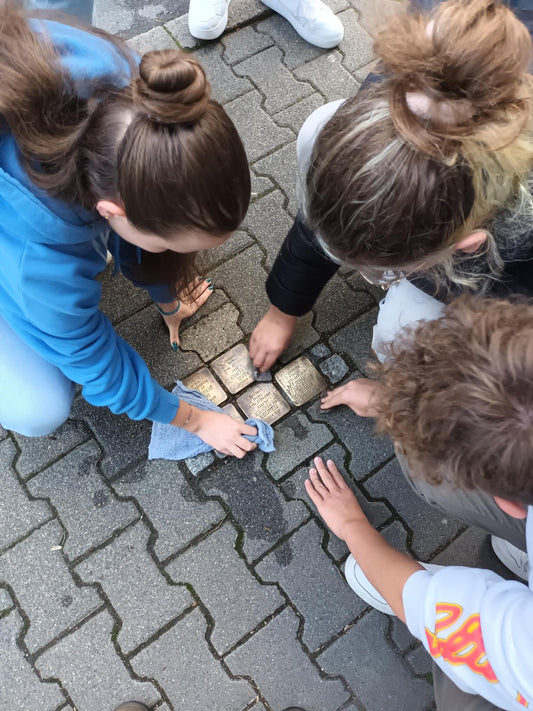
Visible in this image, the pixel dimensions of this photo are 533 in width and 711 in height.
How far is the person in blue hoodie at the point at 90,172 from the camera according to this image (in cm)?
97

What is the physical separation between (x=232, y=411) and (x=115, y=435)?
0.43 m

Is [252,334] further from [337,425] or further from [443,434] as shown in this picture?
[443,434]

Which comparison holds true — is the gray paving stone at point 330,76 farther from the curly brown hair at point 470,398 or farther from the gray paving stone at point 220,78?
the curly brown hair at point 470,398

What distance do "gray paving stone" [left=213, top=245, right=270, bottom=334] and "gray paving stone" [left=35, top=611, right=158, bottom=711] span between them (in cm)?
116

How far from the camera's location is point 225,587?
179 cm

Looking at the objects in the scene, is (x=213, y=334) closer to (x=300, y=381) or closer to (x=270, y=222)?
(x=300, y=381)

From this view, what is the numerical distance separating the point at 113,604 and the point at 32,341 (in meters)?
0.91

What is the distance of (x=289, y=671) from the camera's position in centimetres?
171

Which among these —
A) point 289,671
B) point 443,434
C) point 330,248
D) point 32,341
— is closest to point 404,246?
point 330,248

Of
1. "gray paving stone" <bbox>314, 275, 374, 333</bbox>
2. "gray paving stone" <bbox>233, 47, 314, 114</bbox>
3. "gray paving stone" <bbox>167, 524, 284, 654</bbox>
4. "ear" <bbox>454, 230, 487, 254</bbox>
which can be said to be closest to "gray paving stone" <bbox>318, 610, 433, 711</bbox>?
"gray paving stone" <bbox>167, 524, 284, 654</bbox>

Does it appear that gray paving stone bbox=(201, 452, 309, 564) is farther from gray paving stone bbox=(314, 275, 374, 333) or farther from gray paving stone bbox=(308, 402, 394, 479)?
gray paving stone bbox=(314, 275, 374, 333)

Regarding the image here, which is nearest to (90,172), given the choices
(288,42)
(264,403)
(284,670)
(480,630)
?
(264,403)

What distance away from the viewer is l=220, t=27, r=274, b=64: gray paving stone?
8.28 feet

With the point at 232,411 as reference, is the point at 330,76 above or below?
above
